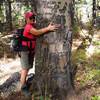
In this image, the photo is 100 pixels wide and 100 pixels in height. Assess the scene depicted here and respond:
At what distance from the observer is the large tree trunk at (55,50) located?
16.9 ft

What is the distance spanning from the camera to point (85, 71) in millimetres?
7812

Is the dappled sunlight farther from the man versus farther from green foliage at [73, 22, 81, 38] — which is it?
the man

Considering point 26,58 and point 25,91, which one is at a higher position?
point 26,58

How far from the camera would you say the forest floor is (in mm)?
5828

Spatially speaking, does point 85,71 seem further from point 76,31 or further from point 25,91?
point 76,31

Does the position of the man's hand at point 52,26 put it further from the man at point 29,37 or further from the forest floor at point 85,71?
the forest floor at point 85,71

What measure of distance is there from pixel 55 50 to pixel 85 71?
8.99 feet

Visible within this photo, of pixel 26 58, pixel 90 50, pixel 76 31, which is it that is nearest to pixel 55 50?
pixel 26 58

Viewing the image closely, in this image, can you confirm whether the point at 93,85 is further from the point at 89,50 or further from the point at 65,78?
the point at 89,50

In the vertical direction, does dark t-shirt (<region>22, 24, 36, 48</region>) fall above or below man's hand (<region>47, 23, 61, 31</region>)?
below

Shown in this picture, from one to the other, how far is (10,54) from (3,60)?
2.23 feet

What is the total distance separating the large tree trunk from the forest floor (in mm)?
373

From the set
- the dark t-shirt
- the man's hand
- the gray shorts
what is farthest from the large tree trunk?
the gray shorts

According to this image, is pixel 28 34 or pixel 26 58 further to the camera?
pixel 26 58
